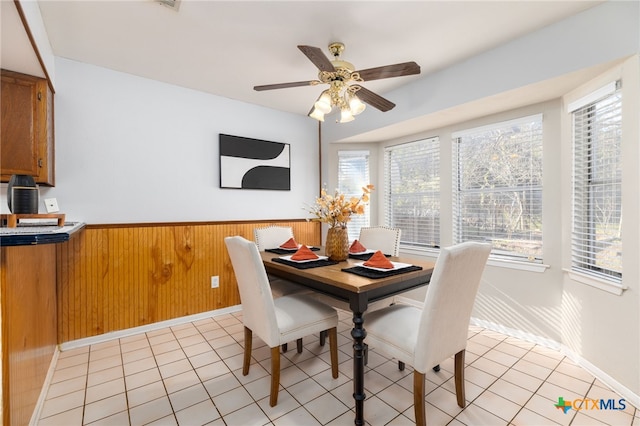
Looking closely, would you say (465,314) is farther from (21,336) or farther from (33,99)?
(33,99)

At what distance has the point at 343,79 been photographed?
210 centimetres

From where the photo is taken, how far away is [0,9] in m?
1.31

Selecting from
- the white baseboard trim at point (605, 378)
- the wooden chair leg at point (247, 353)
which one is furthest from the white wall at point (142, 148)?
the white baseboard trim at point (605, 378)

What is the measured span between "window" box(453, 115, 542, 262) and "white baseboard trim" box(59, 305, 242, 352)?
2.72 m

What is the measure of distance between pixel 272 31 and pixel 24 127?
184cm

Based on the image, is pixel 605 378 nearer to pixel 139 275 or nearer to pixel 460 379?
pixel 460 379

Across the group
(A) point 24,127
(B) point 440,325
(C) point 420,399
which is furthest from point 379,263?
(A) point 24,127

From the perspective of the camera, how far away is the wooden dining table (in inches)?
62.7

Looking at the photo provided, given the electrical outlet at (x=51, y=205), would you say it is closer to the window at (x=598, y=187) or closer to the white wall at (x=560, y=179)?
the white wall at (x=560, y=179)

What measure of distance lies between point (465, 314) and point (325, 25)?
205 cm

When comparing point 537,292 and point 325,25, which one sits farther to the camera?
point 537,292

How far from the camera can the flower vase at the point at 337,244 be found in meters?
2.26

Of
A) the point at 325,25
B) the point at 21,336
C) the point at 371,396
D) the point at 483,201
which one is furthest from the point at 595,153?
the point at 21,336

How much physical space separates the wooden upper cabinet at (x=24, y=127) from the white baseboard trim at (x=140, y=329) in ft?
4.51
